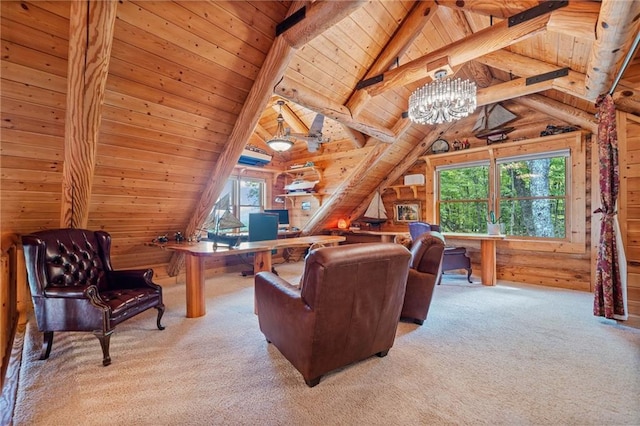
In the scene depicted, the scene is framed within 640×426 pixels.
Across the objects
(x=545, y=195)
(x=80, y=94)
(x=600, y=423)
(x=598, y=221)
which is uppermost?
(x=80, y=94)

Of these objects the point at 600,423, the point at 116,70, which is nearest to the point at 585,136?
the point at 600,423

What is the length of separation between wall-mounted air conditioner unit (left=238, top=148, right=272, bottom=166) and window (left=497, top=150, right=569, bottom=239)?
4.25 metres

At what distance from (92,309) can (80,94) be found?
5.45 feet

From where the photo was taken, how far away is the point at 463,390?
5.83 ft

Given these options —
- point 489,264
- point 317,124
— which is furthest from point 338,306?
point 489,264

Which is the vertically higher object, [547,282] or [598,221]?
[598,221]

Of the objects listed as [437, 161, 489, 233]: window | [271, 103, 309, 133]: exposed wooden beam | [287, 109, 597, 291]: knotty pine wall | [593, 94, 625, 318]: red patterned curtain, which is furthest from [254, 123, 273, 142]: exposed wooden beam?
[593, 94, 625, 318]: red patterned curtain

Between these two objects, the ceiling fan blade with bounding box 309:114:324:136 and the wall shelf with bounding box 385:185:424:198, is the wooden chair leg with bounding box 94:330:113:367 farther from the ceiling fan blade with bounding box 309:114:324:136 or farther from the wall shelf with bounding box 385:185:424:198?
the wall shelf with bounding box 385:185:424:198

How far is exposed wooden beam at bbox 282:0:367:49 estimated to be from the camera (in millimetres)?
2051

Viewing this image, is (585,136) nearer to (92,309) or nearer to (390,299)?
(390,299)

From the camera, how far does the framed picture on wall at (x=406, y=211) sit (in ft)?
18.8

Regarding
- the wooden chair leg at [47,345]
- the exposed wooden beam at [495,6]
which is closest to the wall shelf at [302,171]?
the exposed wooden beam at [495,6]

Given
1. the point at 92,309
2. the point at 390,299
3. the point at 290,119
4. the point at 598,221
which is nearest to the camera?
the point at 390,299

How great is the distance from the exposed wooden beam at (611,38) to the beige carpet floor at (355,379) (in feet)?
7.91
